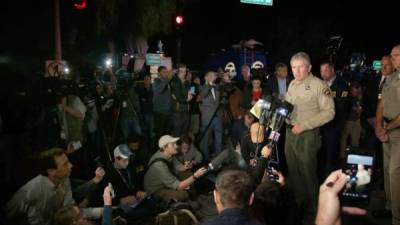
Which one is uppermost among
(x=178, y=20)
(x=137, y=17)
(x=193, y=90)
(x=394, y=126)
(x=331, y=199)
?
(x=137, y=17)

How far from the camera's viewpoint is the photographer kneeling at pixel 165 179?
6.04 metres

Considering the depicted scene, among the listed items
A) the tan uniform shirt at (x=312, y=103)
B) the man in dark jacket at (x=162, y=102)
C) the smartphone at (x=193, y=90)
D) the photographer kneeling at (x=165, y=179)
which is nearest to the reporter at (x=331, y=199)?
the tan uniform shirt at (x=312, y=103)

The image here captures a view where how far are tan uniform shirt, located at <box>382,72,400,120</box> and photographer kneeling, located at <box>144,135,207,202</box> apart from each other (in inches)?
97.5

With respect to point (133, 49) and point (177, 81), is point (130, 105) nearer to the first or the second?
point (177, 81)

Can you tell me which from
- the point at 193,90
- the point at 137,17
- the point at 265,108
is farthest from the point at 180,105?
the point at 137,17

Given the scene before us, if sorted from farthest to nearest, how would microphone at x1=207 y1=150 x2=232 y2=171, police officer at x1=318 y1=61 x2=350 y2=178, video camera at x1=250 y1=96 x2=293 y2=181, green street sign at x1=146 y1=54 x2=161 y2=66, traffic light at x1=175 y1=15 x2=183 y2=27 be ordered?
green street sign at x1=146 y1=54 x2=161 y2=66 < traffic light at x1=175 y1=15 x2=183 y2=27 < microphone at x1=207 y1=150 x2=232 y2=171 < police officer at x1=318 y1=61 x2=350 y2=178 < video camera at x1=250 y1=96 x2=293 y2=181

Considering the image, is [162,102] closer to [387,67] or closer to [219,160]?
[219,160]

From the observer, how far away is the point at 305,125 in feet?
16.8

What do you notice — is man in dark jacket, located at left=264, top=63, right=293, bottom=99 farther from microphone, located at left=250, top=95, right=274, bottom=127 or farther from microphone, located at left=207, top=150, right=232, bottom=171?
microphone, located at left=250, top=95, right=274, bottom=127

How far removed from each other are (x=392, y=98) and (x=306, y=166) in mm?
1240

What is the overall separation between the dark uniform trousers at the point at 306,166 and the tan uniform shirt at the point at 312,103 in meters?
0.16

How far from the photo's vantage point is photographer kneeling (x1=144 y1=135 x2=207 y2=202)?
6039 mm

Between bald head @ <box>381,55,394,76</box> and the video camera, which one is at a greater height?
bald head @ <box>381,55,394,76</box>

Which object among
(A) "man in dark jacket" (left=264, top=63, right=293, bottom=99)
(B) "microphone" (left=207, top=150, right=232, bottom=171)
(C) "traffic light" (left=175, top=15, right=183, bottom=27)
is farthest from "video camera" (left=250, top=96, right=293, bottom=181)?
(C) "traffic light" (left=175, top=15, right=183, bottom=27)
